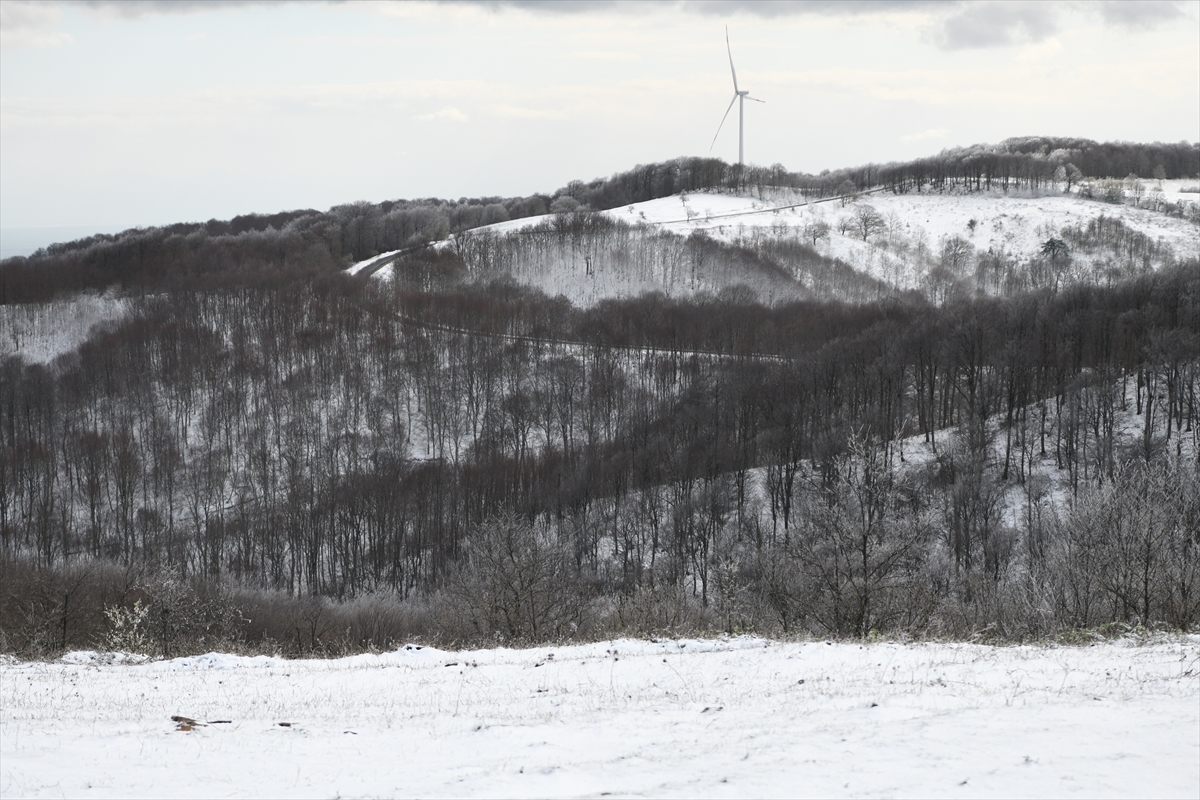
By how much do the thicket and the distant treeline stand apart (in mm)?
25928

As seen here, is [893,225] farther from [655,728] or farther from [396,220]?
[655,728]

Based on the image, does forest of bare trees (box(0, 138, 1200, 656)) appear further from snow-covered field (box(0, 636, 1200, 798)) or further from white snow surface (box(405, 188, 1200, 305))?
snow-covered field (box(0, 636, 1200, 798))

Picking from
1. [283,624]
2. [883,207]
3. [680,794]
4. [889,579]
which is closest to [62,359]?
→ [283,624]

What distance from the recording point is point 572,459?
88000mm

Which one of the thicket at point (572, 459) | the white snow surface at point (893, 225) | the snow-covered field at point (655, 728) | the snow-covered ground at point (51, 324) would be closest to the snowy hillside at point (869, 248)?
the white snow surface at point (893, 225)

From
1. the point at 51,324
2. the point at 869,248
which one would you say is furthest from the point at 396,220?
the point at 869,248

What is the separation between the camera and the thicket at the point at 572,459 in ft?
120

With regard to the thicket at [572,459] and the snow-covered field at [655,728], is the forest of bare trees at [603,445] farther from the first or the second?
the snow-covered field at [655,728]

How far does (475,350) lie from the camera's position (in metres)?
107

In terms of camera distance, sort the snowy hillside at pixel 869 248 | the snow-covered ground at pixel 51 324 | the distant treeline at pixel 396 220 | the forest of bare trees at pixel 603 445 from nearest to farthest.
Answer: the forest of bare trees at pixel 603 445 → the snow-covered ground at pixel 51 324 → the snowy hillside at pixel 869 248 → the distant treeline at pixel 396 220

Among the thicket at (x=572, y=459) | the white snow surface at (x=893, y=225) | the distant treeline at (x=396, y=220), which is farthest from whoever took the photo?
the distant treeline at (x=396, y=220)

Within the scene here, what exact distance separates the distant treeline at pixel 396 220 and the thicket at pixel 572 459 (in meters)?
25.9

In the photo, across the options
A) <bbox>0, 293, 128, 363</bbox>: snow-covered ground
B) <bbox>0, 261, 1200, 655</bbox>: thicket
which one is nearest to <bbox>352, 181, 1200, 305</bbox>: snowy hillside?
<bbox>0, 261, 1200, 655</bbox>: thicket

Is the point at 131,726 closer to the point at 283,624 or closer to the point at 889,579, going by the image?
the point at 889,579
